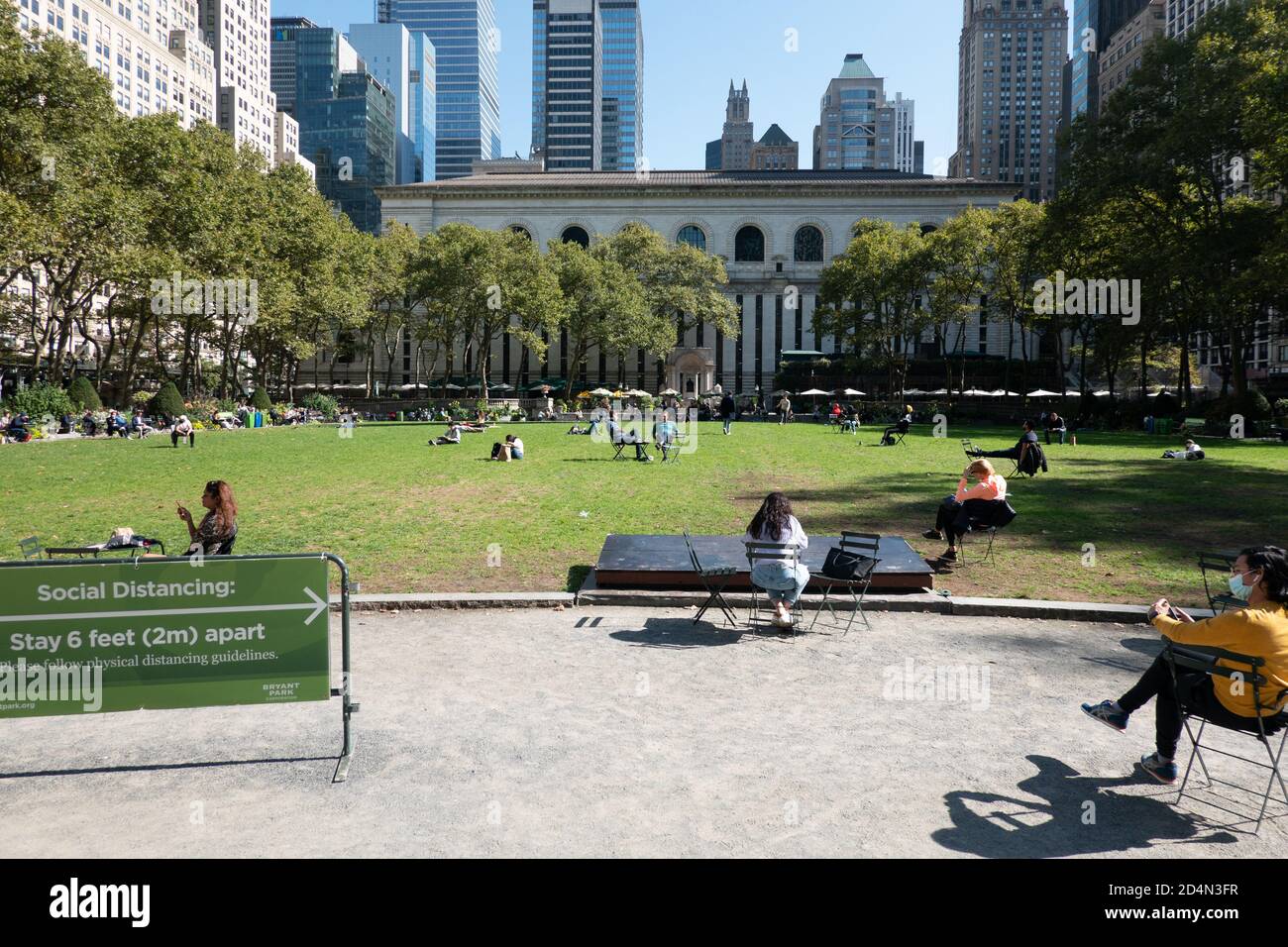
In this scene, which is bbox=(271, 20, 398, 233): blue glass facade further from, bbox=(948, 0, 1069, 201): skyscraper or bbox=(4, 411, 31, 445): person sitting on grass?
bbox=(948, 0, 1069, 201): skyscraper

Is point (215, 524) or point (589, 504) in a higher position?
point (215, 524)

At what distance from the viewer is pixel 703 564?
8852 millimetres

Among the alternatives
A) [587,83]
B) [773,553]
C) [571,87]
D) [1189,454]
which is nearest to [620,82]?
[587,83]

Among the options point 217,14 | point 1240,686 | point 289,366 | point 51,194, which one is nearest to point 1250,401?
point 1240,686

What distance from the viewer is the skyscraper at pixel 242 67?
398 feet

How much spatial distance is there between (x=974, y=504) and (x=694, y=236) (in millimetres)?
85854

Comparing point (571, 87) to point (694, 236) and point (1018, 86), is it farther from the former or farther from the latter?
point (1018, 86)

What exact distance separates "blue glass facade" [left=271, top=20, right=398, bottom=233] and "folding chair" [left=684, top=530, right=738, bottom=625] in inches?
5784

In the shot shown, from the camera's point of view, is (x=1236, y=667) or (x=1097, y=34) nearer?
(x=1236, y=667)

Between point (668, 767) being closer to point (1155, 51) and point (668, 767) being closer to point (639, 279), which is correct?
point (1155, 51)

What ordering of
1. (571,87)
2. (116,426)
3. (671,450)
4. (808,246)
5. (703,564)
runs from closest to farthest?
1. (703,564)
2. (671,450)
3. (116,426)
4. (808,246)
5. (571,87)

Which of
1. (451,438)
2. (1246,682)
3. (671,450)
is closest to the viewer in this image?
(1246,682)
